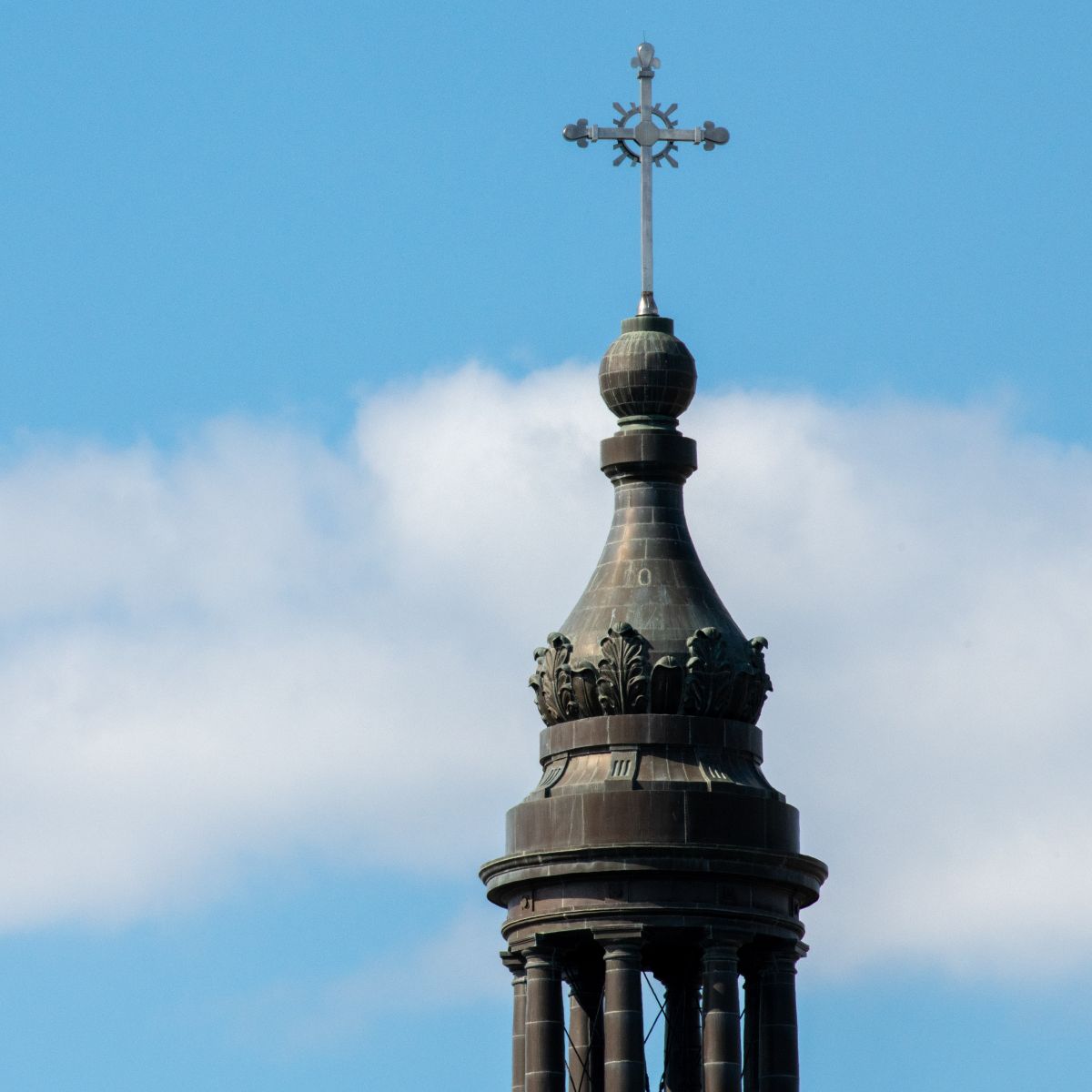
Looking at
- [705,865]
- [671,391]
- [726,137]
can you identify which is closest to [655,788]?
[705,865]

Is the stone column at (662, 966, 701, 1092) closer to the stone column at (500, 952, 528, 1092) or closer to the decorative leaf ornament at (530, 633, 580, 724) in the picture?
the stone column at (500, 952, 528, 1092)

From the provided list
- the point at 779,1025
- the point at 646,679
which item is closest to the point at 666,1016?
the point at 779,1025

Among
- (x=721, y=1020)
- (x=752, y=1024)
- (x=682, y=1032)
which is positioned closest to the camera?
(x=721, y=1020)

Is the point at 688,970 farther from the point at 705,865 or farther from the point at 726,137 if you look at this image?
the point at 726,137

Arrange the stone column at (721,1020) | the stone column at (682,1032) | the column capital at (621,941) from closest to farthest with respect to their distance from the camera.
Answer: the stone column at (721,1020) < the column capital at (621,941) < the stone column at (682,1032)

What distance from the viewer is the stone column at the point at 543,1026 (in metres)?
82.8

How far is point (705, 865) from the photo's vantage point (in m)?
82.9

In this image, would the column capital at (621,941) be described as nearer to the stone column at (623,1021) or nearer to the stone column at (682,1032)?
the stone column at (623,1021)

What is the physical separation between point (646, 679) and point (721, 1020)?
257 inches

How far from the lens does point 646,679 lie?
83.9m

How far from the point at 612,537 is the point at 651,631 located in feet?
9.64

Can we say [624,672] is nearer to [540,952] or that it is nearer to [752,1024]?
[540,952]

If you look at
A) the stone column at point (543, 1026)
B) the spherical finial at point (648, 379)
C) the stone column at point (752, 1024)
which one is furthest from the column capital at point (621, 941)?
the spherical finial at point (648, 379)

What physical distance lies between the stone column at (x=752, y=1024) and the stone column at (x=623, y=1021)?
2.44m
